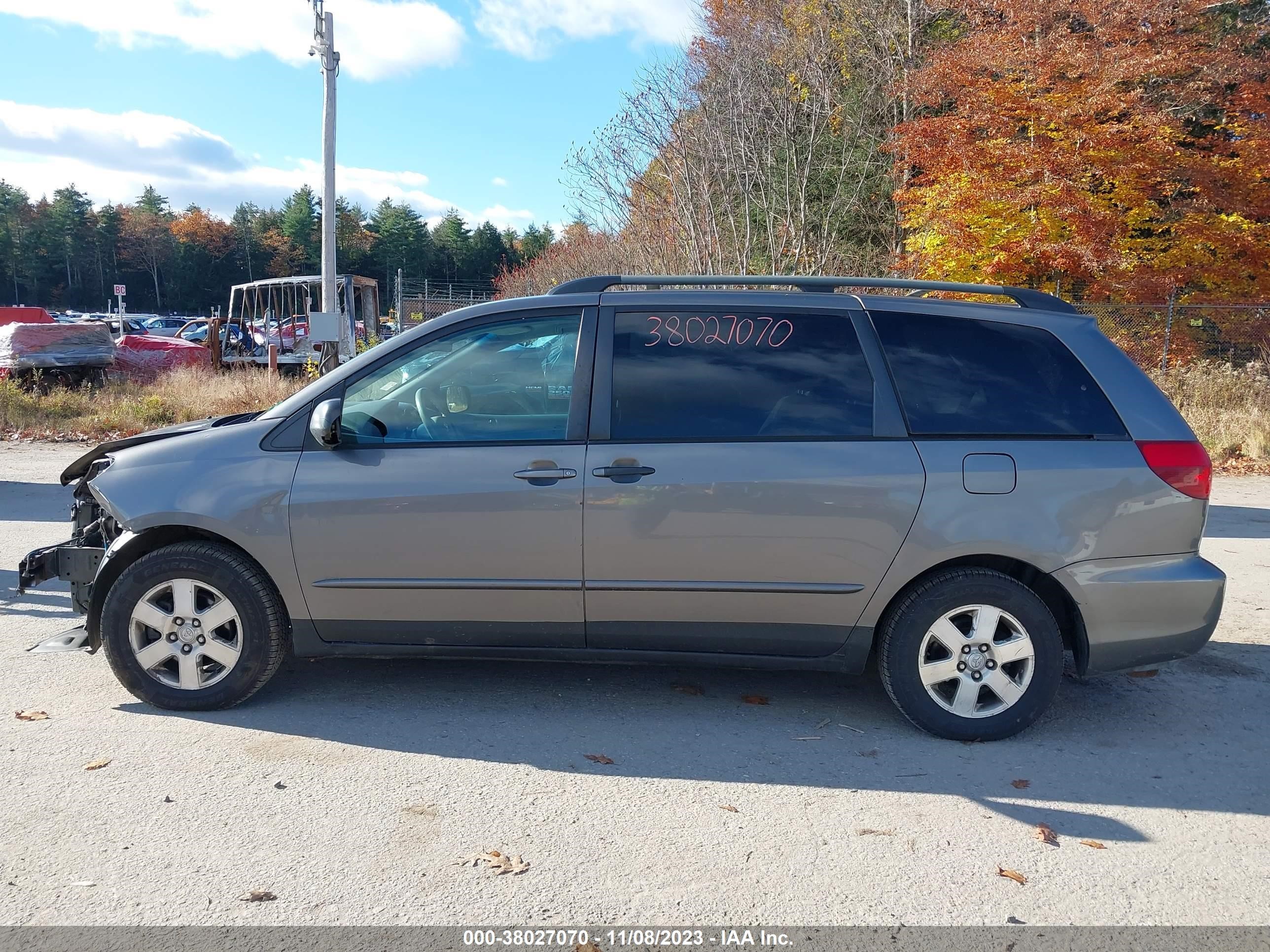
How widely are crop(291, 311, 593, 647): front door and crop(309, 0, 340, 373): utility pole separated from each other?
10.5 meters

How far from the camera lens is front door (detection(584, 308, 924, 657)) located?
3932mm

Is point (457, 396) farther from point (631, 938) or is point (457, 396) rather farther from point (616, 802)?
point (631, 938)

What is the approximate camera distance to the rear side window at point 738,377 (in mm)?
4035

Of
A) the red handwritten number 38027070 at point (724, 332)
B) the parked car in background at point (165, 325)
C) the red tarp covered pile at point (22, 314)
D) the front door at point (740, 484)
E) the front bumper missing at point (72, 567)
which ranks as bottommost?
the front bumper missing at point (72, 567)

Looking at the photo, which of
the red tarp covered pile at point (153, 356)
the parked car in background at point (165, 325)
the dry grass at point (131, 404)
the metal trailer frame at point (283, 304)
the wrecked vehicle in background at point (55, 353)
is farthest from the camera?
the parked car in background at point (165, 325)

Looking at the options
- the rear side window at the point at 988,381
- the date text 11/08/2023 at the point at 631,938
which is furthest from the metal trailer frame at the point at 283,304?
the date text 11/08/2023 at the point at 631,938

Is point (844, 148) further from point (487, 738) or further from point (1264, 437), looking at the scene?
point (487, 738)

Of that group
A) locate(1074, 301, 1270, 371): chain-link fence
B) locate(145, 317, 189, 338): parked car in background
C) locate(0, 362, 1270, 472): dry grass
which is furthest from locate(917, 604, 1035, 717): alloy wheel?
locate(145, 317, 189, 338): parked car in background

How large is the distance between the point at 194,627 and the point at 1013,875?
3.28 metres

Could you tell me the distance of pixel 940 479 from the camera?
3928mm

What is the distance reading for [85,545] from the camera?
178 inches

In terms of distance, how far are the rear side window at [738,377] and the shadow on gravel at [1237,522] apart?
5314 mm

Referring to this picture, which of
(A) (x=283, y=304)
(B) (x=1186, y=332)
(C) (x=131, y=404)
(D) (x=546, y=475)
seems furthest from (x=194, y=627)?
(A) (x=283, y=304)

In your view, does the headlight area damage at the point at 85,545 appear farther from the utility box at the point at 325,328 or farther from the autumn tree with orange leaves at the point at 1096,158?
the autumn tree with orange leaves at the point at 1096,158
